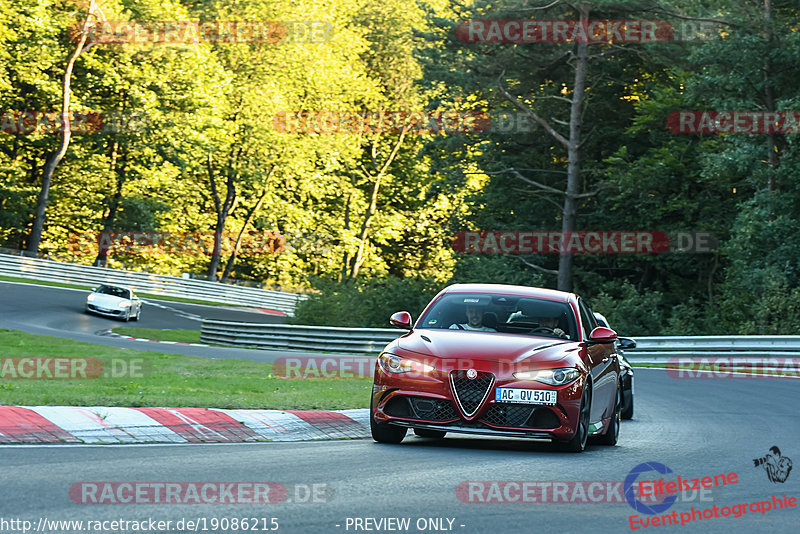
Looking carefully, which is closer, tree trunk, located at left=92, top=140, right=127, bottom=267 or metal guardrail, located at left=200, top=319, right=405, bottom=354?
metal guardrail, located at left=200, top=319, right=405, bottom=354

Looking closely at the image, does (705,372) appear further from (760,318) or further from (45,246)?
(45,246)

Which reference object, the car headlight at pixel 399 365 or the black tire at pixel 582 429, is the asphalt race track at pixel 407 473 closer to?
the black tire at pixel 582 429

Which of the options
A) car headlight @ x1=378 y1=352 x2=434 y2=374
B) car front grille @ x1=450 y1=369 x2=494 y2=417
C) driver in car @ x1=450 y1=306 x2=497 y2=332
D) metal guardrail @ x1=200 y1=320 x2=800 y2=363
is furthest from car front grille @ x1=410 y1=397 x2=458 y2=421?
metal guardrail @ x1=200 y1=320 x2=800 y2=363

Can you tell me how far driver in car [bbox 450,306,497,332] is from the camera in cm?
1137

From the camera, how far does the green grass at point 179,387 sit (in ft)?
40.2

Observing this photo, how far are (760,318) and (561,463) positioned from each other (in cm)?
2187

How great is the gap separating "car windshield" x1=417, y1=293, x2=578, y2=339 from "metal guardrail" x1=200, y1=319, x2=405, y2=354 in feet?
57.8

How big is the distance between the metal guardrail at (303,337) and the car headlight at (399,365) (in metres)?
18.7

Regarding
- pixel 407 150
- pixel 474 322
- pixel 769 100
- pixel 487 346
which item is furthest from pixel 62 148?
pixel 487 346

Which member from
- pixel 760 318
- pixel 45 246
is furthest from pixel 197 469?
pixel 45 246

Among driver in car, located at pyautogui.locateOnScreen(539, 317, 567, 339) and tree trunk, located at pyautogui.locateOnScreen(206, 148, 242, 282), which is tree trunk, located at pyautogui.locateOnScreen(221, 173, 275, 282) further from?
driver in car, located at pyautogui.locateOnScreen(539, 317, 567, 339)

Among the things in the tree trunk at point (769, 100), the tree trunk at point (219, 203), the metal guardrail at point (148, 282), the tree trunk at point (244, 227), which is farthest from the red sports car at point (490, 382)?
the tree trunk at point (244, 227)

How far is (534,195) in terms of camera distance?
45.3 metres

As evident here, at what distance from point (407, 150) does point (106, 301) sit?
37385 mm
